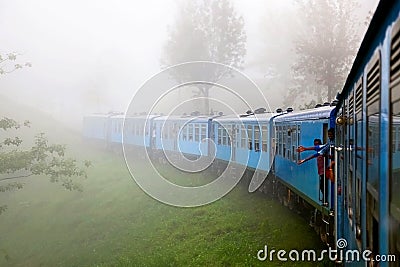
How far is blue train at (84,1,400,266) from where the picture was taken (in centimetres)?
164

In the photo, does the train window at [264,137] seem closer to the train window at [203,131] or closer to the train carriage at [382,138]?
the train window at [203,131]

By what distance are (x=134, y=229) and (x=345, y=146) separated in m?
9.01

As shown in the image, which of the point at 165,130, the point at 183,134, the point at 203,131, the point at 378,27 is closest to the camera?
the point at 378,27

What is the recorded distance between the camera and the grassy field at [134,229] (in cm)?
924

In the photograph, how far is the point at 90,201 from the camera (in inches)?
650

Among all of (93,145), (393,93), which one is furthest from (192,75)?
(393,93)

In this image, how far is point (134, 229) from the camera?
493 inches

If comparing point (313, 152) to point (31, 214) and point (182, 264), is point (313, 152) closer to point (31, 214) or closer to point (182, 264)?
point (182, 264)

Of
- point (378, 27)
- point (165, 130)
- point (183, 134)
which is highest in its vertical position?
point (378, 27)

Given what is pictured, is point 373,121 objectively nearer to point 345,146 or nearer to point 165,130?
point 345,146

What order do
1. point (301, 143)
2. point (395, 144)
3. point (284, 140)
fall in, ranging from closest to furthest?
1. point (395, 144)
2. point (301, 143)
3. point (284, 140)

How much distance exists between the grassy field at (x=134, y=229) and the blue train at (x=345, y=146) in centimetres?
68

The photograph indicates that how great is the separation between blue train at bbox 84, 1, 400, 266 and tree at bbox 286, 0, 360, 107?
224 inches

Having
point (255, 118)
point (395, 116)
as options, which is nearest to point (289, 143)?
point (255, 118)
